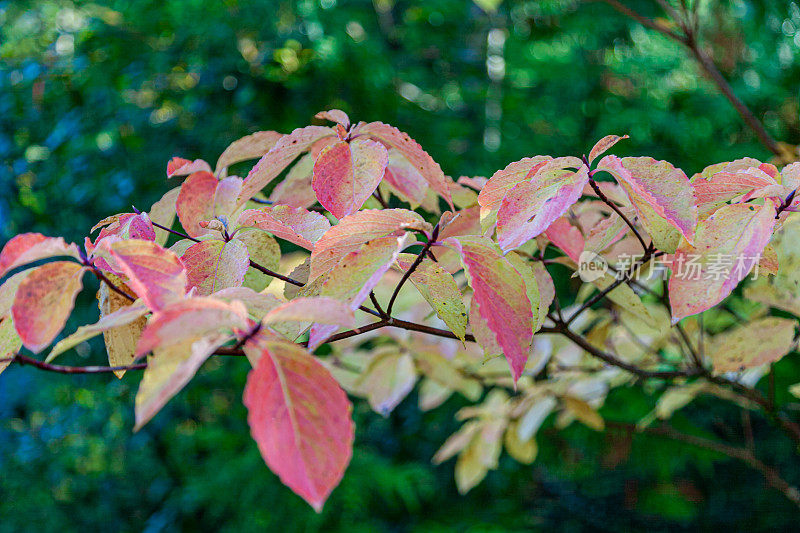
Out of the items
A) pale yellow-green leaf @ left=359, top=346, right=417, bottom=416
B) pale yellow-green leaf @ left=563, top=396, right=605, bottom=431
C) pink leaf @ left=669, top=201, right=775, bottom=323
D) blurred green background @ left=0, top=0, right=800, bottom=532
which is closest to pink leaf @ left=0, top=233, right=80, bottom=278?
pink leaf @ left=669, top=201, right=775, bottom=323

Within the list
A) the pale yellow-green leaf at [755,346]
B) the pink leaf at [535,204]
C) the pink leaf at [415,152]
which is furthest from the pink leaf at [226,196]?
the pale yellow-green leaf at [755,346]

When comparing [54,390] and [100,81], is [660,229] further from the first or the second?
[54,390]

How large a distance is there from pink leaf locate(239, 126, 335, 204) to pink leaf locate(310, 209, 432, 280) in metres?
0.09

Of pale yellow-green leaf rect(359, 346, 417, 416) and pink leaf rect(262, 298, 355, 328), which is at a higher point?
pink leaf rect(262, 298, 355, 328)

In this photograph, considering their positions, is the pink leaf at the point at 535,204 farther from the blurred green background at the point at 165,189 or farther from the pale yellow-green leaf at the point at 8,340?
the blurred green background at the point at 165,189

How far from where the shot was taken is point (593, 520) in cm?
217

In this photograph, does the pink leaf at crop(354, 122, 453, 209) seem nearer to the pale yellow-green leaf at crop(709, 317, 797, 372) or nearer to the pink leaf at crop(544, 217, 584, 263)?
the pink leaf at crop(544, 217, 584, 263)

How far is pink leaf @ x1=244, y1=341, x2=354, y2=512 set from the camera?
0.24m

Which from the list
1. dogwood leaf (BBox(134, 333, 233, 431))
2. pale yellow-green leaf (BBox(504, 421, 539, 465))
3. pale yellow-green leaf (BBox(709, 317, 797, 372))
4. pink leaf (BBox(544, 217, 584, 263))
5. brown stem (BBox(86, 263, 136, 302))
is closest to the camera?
dogwood leaf (BBox(134, 333, 233, 431))

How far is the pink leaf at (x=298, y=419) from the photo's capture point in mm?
243

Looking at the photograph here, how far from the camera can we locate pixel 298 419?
0.26 meters

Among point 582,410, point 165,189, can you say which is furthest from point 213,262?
point 165,189

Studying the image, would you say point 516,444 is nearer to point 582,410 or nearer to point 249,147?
point 582,410

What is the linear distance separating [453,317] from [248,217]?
0.14 meters
